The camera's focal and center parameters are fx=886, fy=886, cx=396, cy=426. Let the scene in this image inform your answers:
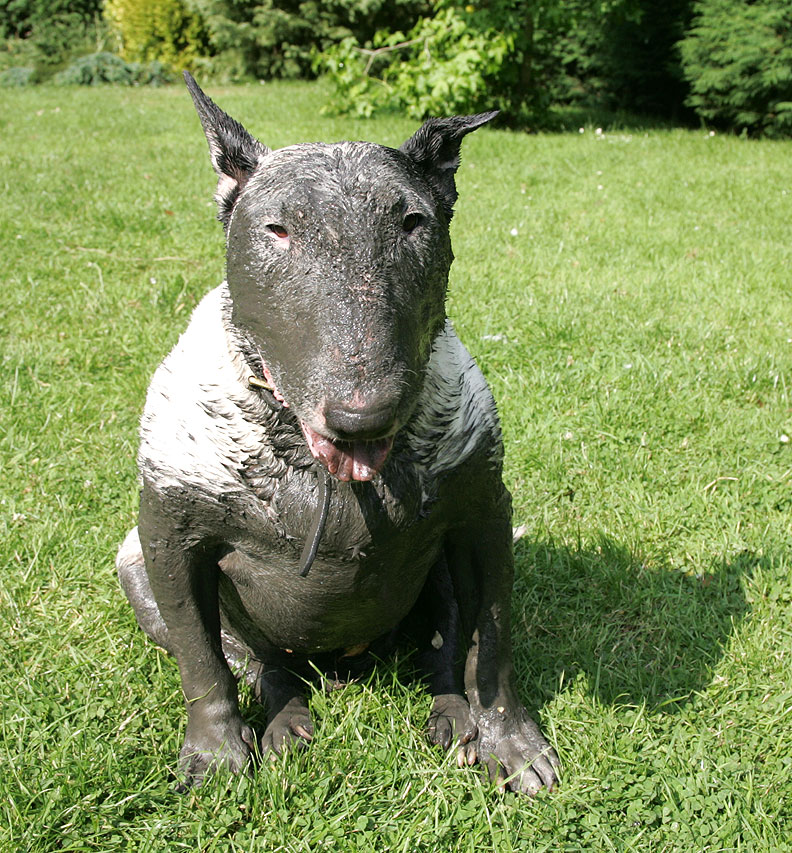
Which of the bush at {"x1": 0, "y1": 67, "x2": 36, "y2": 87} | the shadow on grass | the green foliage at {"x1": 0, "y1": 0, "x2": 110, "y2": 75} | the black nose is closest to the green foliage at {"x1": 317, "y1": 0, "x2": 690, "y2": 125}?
the bush at {"x1": 0, "y1": 67, "x2": 36, "y2": 87}

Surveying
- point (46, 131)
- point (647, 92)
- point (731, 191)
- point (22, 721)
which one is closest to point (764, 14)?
point (647, 92)

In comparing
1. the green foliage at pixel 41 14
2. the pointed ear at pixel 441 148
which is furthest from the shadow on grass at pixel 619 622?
the green foliage at pixel 41 14

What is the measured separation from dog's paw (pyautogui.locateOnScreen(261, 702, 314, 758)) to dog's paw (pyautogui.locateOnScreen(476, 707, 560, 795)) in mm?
537

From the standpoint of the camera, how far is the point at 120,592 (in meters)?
3.33

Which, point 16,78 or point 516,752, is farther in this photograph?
point 16,78

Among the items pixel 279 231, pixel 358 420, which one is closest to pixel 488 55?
pixel 279 231

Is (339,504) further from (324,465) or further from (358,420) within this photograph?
(358,420)

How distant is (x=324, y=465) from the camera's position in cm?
205

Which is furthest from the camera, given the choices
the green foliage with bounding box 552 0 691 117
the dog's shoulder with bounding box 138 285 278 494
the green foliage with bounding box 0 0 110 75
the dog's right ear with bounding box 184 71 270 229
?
the green foliage with bounding box 0 0 110 75

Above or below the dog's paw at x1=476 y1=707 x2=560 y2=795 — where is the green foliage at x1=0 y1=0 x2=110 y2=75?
above

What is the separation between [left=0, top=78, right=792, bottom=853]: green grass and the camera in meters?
2.51

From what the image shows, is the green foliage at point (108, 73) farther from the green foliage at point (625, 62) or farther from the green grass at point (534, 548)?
the green grass at point (534, 548)

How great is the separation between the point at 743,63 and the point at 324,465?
12417 millimetres

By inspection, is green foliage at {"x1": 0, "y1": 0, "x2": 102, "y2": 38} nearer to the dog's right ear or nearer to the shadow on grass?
the shadow on grass
